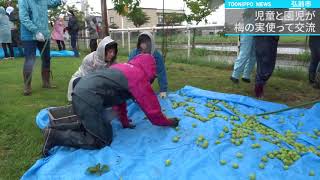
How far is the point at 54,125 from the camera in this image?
3.85 metres

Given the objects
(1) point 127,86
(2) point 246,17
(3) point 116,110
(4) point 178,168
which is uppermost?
(2) point 246,17

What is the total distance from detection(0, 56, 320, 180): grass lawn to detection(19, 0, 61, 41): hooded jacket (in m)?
0.90

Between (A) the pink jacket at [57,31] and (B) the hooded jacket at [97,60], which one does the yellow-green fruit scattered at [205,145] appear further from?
(A) the pink jacket at [57,31]

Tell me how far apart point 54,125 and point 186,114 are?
1.50 m

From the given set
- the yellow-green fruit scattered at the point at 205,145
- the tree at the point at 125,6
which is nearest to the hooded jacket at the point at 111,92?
the yellow-green fruit scattered at the point at 205,145

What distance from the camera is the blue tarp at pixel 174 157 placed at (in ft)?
10.5

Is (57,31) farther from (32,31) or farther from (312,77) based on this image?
(312,77)

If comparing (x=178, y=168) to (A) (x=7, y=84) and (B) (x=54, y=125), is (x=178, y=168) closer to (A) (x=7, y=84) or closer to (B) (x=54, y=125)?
(B) (x=54, y=125)

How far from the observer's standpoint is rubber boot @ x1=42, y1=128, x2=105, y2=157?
365cm

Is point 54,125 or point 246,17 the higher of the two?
point 246,17

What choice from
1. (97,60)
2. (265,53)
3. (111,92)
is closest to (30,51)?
(97,60)

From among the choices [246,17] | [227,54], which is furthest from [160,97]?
[227,54]

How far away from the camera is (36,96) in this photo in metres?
5.84

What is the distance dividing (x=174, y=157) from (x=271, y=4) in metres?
3.24
